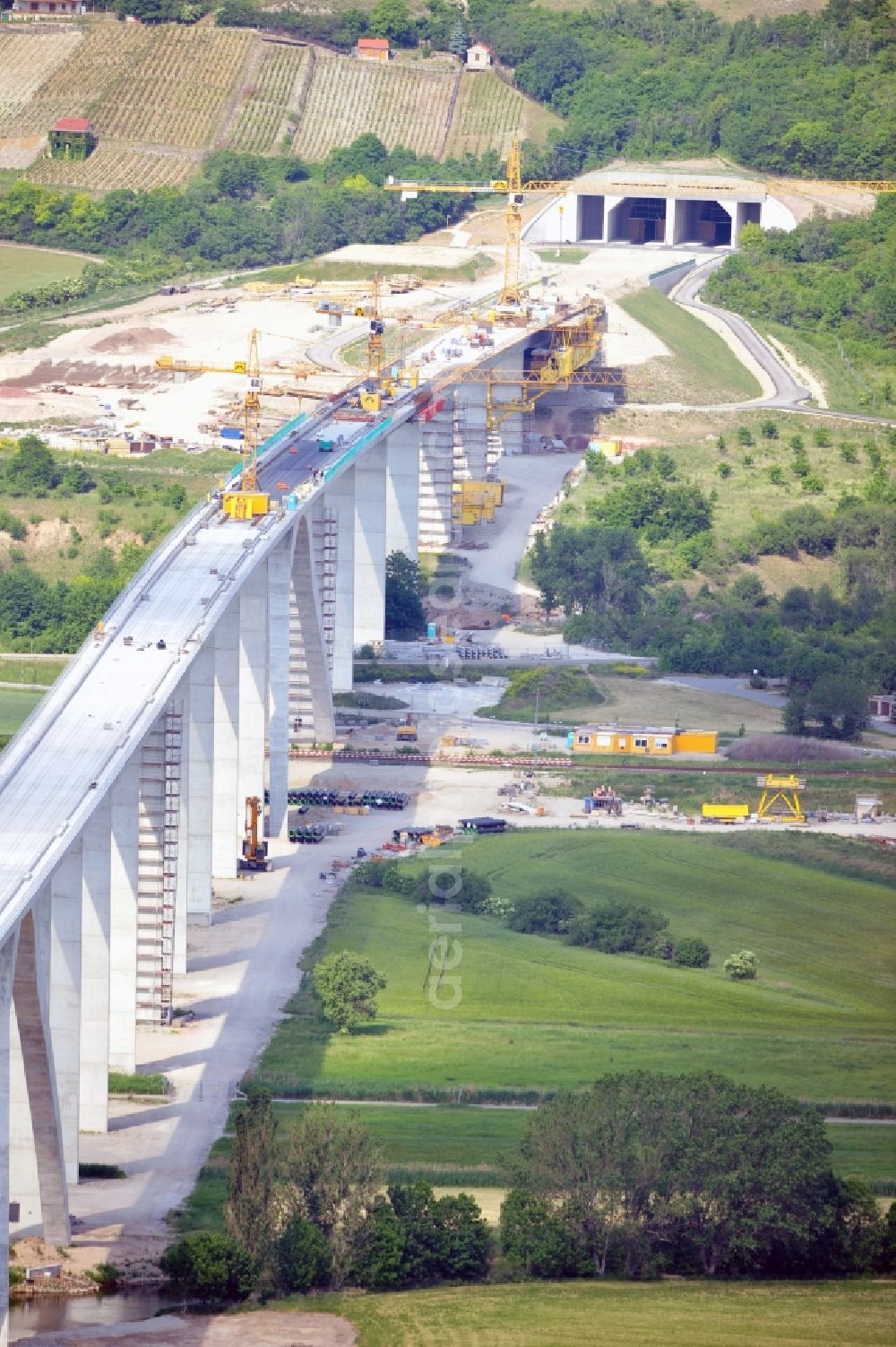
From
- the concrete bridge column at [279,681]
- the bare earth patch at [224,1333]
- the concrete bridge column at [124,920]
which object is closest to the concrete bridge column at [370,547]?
the concrete bridge column at [279,681]

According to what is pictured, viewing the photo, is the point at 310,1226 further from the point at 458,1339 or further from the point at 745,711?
the point at 745,711

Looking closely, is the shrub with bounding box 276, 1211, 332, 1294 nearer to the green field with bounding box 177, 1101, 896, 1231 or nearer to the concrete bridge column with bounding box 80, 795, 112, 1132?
the green field with bounding box 177, 1101, 896, 1231

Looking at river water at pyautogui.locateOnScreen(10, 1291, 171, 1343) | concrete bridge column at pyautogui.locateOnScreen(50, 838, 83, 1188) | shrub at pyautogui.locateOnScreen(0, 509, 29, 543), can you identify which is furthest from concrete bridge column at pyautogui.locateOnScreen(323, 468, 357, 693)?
river water at pyautogui.locateOnScreen(10, 1291, 171, 1343)

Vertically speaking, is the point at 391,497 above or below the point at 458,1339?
above

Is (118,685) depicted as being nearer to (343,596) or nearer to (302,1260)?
(302,1260)

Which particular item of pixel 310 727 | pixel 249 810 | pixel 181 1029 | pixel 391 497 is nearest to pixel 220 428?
pixel 391 497

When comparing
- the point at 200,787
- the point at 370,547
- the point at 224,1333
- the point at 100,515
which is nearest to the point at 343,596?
the point at 370,547
